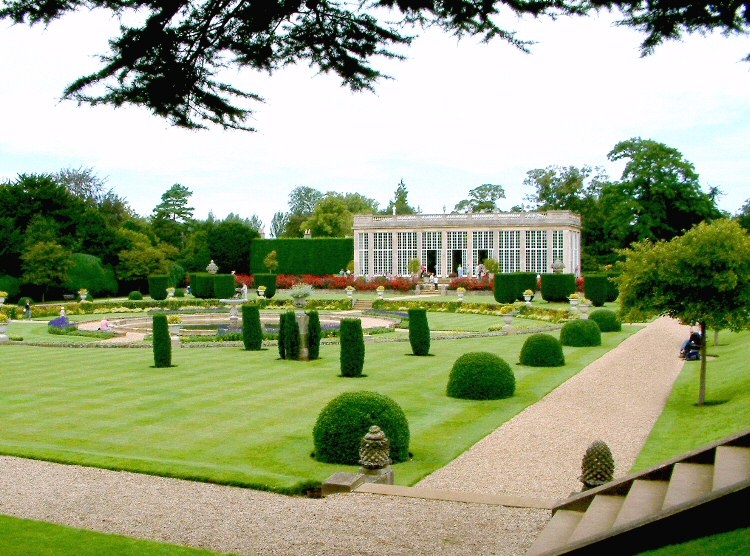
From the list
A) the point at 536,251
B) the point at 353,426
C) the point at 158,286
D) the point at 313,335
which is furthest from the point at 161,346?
the point at 536,251

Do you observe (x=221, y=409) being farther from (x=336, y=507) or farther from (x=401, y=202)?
(x=401, y=202)

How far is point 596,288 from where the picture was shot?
37250 millimetres

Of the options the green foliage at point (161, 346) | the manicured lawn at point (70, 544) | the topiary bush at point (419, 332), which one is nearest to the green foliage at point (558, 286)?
the topiary bush at point (419, 332)

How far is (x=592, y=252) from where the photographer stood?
193 ft

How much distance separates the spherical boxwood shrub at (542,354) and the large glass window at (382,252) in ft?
130

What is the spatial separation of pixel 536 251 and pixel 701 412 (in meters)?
41.2

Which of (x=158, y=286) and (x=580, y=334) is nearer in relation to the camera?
(x=580, y=334)

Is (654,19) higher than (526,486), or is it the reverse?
(654,19)

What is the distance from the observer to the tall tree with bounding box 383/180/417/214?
92438 mm

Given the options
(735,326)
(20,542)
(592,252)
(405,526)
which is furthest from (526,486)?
(592,252)

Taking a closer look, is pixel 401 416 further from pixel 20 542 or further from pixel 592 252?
pixel 592 252

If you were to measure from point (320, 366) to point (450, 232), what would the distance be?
38.7 m

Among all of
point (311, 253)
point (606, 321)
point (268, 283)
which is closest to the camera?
point (606, 321)

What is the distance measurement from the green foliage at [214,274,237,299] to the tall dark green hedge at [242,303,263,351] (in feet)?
76.3
